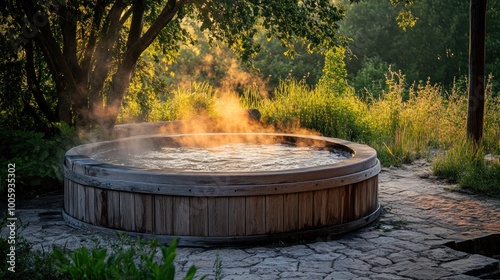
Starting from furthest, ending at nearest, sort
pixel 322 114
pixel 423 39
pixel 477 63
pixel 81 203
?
pixel 423 39
pixel 322 114
pixel 477 63
pixel 81 203

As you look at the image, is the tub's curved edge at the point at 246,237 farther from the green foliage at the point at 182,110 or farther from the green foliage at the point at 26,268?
the green foliage at the point at 182,110

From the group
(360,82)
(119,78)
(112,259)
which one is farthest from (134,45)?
(360,82)

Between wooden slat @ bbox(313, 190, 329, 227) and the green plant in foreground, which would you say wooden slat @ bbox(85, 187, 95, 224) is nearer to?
wooden slat @ bbox(313, 190, 329, 227)

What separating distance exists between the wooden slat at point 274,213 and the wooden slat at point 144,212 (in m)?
1.03

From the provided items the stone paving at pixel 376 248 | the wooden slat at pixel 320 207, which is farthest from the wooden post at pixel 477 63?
the wooden slat at pixel 320 207

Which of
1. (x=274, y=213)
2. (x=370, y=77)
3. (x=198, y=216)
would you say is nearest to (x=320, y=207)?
(x=274, y=213)

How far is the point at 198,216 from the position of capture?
550 centimetres

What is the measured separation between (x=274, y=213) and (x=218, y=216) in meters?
0.50

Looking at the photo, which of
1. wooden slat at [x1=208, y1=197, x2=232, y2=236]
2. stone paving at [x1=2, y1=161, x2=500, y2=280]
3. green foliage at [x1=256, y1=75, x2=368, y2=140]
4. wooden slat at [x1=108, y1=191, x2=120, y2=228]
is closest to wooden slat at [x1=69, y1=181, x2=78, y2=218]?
stone paving at [x1=2, y1=161, x2=500, y2=280]

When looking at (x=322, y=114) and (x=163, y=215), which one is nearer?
(x=163, y=215)

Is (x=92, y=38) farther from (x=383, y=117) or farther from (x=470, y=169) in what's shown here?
(x=470, y=169)

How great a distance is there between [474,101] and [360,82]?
13.6m

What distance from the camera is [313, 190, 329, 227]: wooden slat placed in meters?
5.76

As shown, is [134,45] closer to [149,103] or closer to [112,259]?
[149,103]
